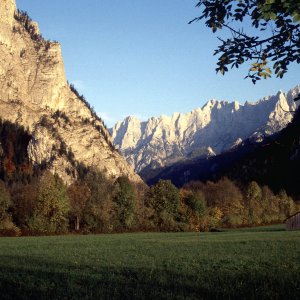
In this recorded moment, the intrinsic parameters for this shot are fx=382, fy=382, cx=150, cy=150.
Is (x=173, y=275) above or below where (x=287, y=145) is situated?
below

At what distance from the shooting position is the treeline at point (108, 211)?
4043 inches

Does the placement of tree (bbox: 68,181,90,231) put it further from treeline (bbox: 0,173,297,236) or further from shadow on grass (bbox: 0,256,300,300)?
shadow on grass (bbox: 0,256,300,300)

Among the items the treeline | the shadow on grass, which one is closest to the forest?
the treeline

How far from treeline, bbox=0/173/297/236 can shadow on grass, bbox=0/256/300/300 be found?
78505 millimetres

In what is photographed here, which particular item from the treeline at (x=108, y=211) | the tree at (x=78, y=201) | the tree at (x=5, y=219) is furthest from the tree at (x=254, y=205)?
the tree at (x=5, y=219)

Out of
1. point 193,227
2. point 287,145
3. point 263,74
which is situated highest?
point 263,74

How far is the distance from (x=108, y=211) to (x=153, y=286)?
96777mm

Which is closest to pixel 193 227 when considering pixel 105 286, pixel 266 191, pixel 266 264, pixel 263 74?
pixel 266 191

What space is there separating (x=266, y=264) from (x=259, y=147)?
22.2m

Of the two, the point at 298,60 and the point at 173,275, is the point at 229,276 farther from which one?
the point at 298,60

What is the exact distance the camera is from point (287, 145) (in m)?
6.71

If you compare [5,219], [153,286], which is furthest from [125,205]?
[153,286]

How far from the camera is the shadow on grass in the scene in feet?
48.7

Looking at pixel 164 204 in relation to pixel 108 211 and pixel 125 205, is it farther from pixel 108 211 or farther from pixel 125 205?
pixel 108 211
